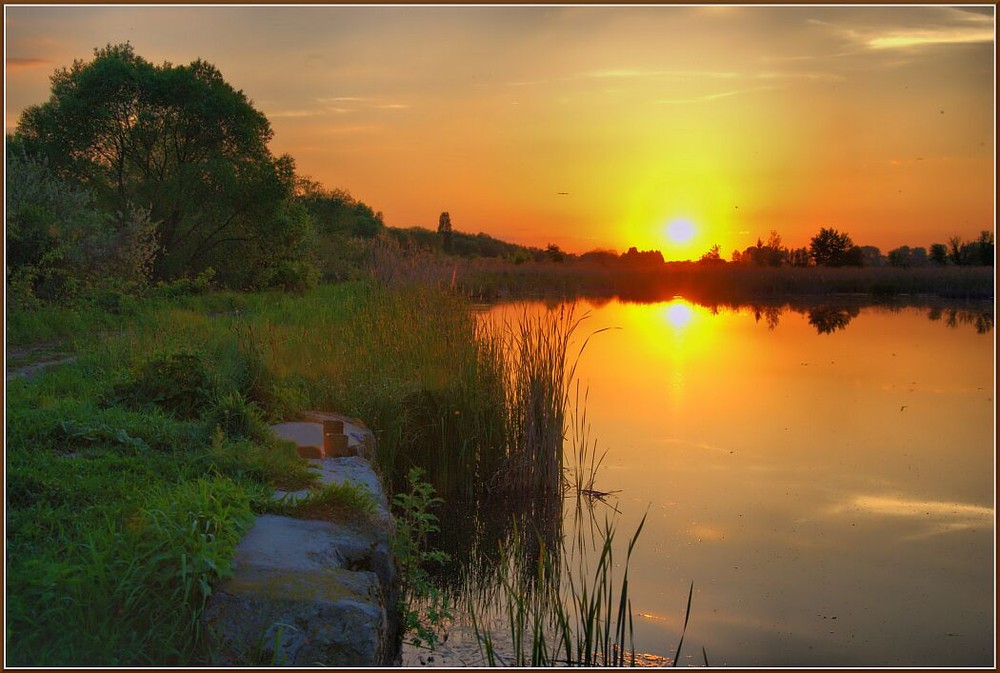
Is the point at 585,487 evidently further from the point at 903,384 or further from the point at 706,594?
the point at 903,384

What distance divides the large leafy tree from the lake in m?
8.33

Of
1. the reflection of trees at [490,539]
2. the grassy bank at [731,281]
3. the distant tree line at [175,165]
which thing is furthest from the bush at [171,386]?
the grassy bank at [731,281]

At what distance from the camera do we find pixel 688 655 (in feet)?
14.7

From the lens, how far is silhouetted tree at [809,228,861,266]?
3036cm

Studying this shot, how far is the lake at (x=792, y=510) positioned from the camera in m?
4.85

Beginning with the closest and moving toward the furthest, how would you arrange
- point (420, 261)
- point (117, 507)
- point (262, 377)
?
point (117, 507), point (262, 377), point (420, 261)

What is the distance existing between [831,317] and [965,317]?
3.06 m

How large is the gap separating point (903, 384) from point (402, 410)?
8.05 m

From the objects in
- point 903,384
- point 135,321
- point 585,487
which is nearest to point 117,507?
point 585,487

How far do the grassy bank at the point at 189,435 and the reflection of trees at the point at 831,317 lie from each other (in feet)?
38.5

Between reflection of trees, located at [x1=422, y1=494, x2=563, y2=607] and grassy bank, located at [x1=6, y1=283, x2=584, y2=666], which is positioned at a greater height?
grassy bank, located at [x1=6, y1=283, x2=584, y2=666]

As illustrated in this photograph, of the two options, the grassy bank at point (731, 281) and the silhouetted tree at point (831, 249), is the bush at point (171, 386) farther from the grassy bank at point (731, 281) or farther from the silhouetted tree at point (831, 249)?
the silhouetted tree at point (831, 249)

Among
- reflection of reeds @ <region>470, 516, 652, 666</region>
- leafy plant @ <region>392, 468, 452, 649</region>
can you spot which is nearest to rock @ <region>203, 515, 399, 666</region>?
reflection of reeds @ <region>470, 516, 652, 666</region>

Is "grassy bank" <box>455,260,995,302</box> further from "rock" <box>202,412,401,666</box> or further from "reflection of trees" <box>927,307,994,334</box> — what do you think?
"rock" <box>202,412,401,666</box>
